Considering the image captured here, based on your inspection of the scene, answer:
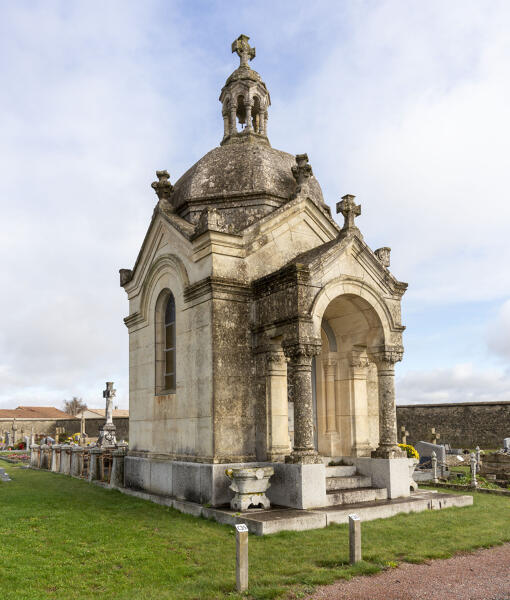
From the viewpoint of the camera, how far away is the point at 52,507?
11602mm

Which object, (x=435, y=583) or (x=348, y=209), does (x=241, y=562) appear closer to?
(x=435, y=583)

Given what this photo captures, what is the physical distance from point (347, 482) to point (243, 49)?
41.8 ft

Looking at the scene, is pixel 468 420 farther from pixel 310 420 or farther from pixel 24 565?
pixel 24 565

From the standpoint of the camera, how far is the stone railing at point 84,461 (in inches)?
585

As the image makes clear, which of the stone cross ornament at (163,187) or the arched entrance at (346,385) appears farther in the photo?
the stone cross ornament at (163,187)

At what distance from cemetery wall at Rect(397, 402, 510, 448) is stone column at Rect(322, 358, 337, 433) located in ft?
48.7

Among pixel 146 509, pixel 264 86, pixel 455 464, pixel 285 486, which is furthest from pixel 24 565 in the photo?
pixel 455 464

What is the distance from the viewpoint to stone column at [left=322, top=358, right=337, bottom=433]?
43.3 ft

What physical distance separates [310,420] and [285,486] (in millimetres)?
1311

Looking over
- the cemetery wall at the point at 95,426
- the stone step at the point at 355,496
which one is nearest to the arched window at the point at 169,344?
the stone step at the point at 355,496

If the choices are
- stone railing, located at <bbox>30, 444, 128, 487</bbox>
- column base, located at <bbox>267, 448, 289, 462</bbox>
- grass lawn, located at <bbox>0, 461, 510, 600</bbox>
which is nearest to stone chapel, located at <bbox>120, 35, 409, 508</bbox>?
column base, located at <bbox>267, 448, 289, 462</bbox>

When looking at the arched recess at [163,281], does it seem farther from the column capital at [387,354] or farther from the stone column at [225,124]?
the stone column at [225,124]

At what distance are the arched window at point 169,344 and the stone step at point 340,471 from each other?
13.7 feet

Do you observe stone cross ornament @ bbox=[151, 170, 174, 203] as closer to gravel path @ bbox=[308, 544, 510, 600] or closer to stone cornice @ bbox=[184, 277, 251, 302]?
stone cornice @ bbox=[184, 277, 251, 302]
